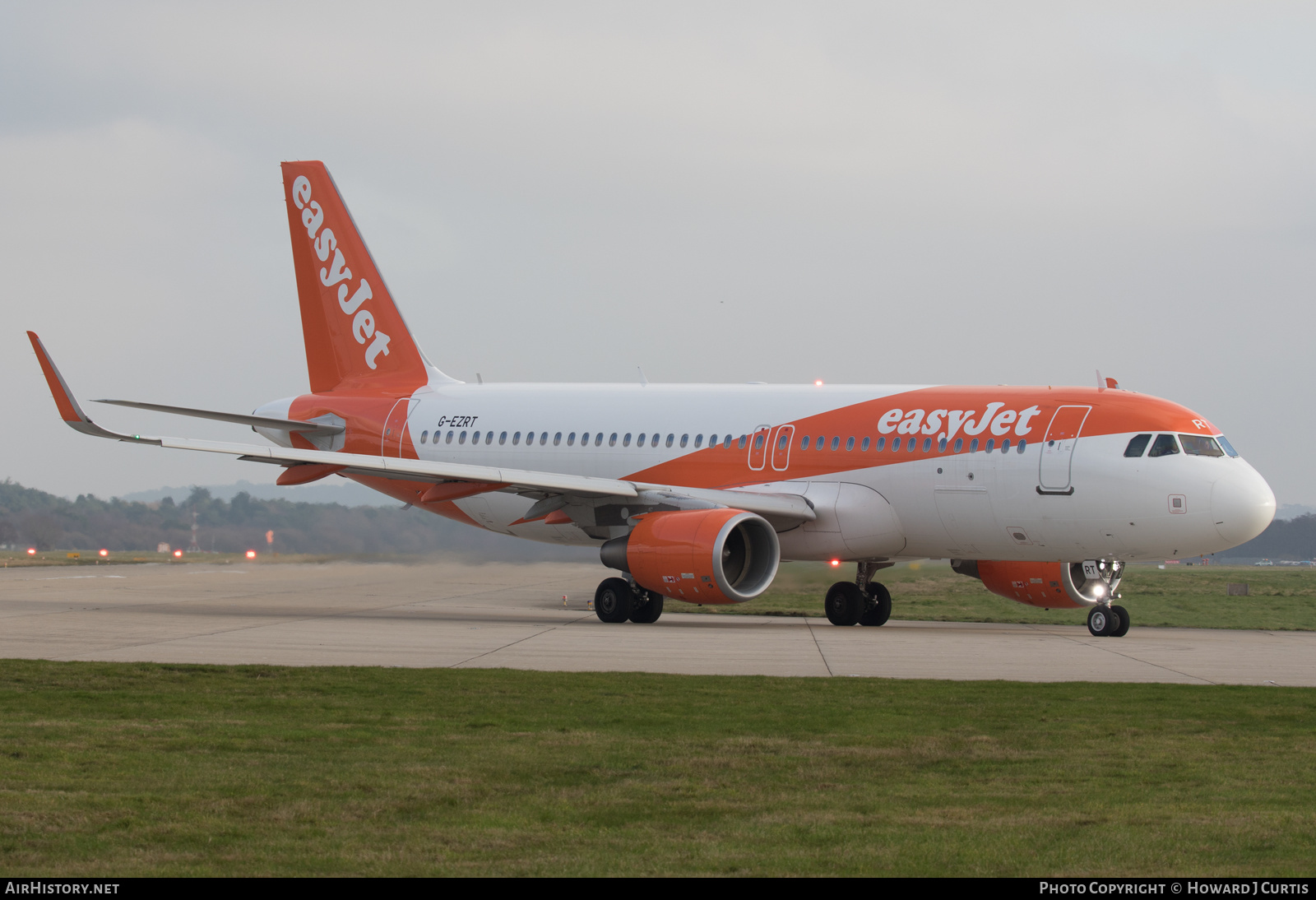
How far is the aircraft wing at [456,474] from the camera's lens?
22.3m

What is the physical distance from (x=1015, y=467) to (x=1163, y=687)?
812 cm

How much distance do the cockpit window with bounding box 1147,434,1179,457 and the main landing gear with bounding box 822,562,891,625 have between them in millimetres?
5485

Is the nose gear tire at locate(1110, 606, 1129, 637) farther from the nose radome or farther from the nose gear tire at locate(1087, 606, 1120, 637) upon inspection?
the nose radome

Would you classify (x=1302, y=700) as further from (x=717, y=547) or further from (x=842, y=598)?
(x=842, y=598)

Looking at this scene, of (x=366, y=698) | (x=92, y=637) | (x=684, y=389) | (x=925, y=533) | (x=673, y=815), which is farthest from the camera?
(x=684, y=389)

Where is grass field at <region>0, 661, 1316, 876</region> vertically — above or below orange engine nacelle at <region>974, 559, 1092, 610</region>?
above

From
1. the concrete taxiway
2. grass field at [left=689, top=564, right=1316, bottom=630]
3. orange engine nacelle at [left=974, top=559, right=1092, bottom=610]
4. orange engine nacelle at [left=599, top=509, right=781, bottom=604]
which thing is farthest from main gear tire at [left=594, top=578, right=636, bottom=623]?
orange engine nacelle at [left=974, top=559, right=1092, bottom=610]

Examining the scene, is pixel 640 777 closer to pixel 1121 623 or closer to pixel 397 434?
pixel 1121 623

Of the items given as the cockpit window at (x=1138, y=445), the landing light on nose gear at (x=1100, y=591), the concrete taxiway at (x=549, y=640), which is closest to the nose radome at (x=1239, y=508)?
the cockpit window at (x=1138, y=445)

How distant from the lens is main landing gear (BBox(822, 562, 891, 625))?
78.9 feet

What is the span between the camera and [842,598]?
2416 centimetres

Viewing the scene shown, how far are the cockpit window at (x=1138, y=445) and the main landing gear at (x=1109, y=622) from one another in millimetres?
2313

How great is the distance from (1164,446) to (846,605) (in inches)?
241
